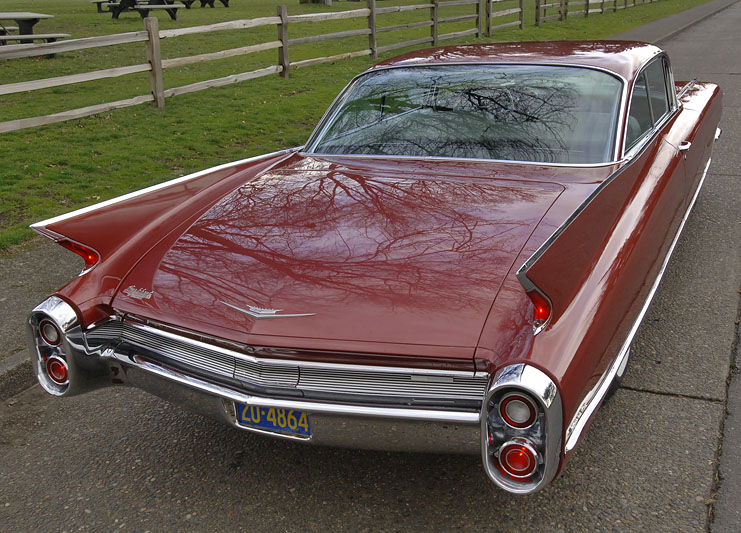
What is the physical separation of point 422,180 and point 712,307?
1.98 meters

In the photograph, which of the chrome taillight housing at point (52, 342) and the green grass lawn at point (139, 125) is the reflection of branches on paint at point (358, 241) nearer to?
the chrome taillight housing at point (52, 342)

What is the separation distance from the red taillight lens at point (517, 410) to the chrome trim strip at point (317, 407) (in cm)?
10

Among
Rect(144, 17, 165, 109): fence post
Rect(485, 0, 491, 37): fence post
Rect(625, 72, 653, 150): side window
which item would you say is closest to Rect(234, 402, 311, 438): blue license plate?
Rect(625, 72, 653, 150): side window

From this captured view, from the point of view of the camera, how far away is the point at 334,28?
1914 cm

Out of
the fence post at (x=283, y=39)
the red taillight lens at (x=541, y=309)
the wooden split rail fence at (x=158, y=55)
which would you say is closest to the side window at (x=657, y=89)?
the red taillight lens at (x=541, y=309)

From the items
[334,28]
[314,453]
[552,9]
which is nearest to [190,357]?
[314,453]

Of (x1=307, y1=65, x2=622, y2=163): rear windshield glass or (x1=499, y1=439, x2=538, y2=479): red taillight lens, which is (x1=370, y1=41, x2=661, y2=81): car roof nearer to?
(x1=307, y1=65, x2=622, y2=163): rear windshield glass

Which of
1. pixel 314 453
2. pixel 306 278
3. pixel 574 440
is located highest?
pixel 306 278

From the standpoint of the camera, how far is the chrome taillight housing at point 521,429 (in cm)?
212

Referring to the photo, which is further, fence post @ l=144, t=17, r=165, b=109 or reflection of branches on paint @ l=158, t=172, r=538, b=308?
fence post @ l=144, t=17, r=165, b=109

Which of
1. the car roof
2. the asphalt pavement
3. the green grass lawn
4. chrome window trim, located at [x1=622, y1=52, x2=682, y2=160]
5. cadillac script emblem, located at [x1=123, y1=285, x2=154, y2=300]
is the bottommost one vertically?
the asphalt pavement

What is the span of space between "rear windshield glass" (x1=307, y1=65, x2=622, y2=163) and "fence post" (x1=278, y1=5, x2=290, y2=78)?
8.41 meters

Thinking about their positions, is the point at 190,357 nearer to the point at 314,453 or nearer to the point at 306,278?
the point at 306,278

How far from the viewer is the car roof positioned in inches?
154
